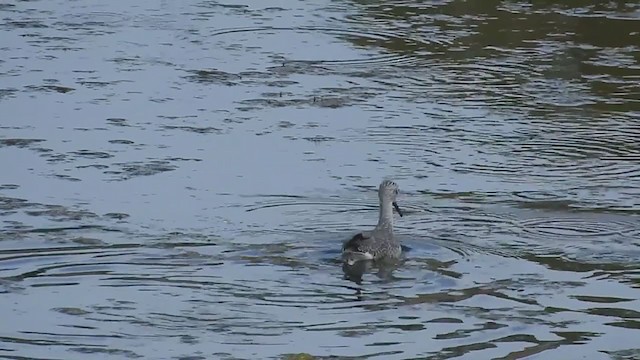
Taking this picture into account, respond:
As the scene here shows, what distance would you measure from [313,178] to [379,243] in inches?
81.1

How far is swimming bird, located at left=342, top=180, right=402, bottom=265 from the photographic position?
35.9 feet

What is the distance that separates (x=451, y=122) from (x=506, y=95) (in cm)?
128

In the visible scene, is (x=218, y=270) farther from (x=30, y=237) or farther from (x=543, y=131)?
(x=543, y=131)

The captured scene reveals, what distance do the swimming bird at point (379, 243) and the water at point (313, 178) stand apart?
5.7 inches

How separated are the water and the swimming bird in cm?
14

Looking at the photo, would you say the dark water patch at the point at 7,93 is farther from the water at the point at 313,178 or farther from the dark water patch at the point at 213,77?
the dark water patch at the point at 213,77

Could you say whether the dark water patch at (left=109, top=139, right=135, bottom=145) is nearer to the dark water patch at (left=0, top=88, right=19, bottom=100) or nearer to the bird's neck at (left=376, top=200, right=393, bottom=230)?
the dark water patch at (left=0, top=88, right=19, bottom=100)

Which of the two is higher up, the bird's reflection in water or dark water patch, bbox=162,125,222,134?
dark water patch, bbox=162,125,222,134

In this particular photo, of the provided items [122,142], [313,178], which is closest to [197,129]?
[122,142]

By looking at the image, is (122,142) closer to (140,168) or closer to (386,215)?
(140,168)

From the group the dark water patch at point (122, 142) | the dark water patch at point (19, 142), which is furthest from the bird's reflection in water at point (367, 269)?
the dark water patch at point (19, 142)

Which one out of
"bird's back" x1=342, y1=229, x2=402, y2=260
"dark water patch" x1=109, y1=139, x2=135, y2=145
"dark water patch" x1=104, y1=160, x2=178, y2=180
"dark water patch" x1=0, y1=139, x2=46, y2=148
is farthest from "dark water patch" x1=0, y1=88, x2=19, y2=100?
"bird's back" x1=342, y1=229, x2=402, y2=260

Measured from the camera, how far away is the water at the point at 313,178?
9.49m

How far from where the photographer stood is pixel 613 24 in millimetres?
19703
